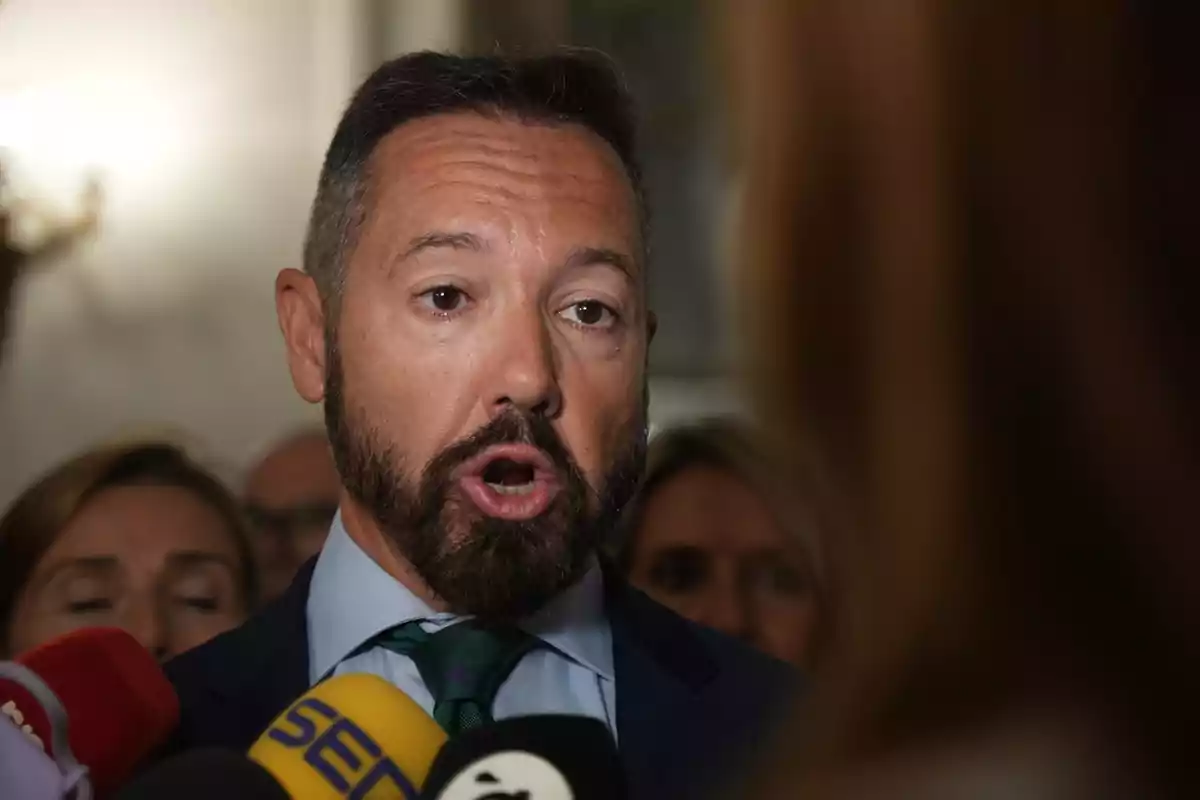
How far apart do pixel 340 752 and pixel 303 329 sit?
0.89 feet

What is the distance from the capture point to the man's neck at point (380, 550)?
0.76 metres

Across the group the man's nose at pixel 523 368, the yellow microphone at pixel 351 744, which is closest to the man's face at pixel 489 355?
the man's nose at pixel 523 368

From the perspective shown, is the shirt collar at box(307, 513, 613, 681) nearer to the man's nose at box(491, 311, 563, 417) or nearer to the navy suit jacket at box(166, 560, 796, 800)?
the navy suit jacket at box(166, 560, 796, 800)

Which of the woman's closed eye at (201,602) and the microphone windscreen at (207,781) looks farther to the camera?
the woman's closed eye at (201,602)

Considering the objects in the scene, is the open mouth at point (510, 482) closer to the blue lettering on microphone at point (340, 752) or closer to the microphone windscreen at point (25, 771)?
the blue lettering on microphone at point (340, 752)

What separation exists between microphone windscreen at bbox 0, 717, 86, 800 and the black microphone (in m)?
0.18

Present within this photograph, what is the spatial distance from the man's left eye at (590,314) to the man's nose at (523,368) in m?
0.02

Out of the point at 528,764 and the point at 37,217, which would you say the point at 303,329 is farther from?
the point at 528,764

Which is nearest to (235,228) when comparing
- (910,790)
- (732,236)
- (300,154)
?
(300,154)

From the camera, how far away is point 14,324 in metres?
0.84

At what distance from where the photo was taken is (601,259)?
29.6 inches

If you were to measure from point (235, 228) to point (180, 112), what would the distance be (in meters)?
0.08

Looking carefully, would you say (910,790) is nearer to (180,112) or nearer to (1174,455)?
(1174,455)

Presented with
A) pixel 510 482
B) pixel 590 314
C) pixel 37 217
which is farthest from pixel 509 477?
pixel 37 217
